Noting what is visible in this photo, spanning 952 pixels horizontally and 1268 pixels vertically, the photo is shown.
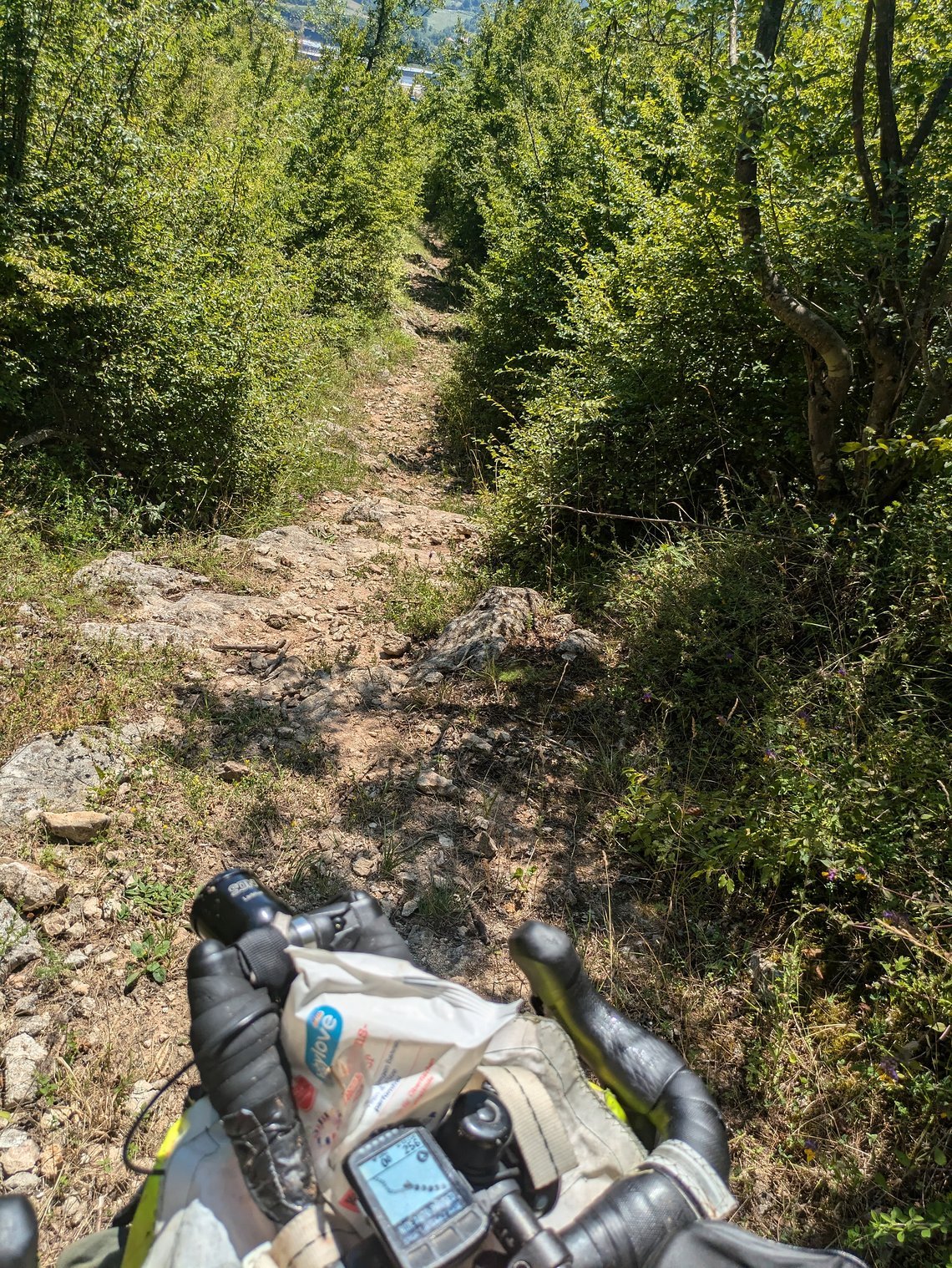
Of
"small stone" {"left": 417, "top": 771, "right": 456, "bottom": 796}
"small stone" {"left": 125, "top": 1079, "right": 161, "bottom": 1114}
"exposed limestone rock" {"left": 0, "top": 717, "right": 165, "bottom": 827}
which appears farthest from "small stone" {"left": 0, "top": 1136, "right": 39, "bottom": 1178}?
"small stone" {"left": 417, "top": 771, "right": 456, "bottom": 796}

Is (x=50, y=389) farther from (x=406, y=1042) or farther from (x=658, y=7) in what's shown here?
(x=406, y=1042)

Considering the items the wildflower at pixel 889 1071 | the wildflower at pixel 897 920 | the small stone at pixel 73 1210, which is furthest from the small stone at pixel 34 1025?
the wildflower at pixel 897 920

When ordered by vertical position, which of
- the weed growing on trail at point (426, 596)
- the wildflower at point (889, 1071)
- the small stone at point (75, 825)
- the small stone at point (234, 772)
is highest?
the weed growing on trail at point (426, 596)

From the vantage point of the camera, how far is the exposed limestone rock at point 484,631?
4.45 meters

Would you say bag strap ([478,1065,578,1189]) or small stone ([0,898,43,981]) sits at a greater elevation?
bag strap ([478,1065,578,1189])

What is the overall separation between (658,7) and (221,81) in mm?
14050

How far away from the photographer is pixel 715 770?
3488 millimetres

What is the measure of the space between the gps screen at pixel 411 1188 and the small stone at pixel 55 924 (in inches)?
77.5

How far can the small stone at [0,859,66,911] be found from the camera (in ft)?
9.12

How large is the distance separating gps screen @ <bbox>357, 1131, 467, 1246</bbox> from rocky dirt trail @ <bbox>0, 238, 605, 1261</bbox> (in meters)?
1.40

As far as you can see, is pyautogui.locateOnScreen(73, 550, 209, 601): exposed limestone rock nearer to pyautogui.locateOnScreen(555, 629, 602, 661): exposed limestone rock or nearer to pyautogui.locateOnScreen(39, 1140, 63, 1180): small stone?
pyautogui.locateOnScreen(555, 629, 602, 661): exposed limestone rock

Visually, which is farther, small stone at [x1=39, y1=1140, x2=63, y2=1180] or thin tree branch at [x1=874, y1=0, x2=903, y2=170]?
thin tree branch at [x1=874, y1=0, x2=903, y2=170]

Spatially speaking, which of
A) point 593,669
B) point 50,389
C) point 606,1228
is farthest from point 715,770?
point 50,389

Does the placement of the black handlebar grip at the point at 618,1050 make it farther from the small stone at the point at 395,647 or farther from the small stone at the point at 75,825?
the small stone at the point at 395,647
